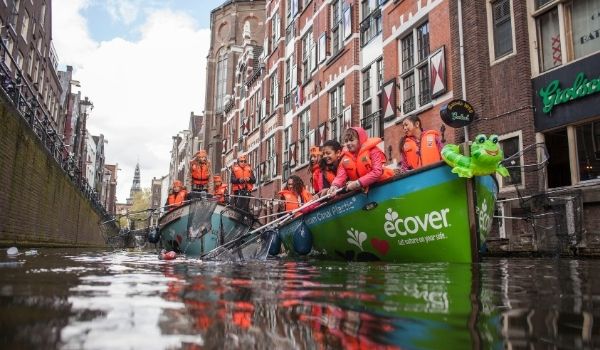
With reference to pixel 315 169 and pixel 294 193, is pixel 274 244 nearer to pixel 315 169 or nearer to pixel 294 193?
pixel 315 169

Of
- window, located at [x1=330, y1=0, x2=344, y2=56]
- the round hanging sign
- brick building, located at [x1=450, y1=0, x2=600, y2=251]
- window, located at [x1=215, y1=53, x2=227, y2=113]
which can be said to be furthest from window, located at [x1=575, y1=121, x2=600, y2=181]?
window, located at [x1=215, y1=53, x2=227, y2=113]

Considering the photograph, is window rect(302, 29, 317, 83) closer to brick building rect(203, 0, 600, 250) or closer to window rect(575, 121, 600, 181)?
brick building rect(203, 0, 600, 250)

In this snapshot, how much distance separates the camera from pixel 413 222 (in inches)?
223

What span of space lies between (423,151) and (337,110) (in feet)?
41.3

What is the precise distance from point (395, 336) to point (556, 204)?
883 cm

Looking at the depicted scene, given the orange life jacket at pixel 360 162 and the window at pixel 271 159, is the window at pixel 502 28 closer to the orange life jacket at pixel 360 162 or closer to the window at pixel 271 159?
the orange life jacket at pixel 360 162

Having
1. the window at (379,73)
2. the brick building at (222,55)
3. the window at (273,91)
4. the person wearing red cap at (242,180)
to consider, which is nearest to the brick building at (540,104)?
the window at (379,73)

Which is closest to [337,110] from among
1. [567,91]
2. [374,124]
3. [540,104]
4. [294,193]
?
[374,124]

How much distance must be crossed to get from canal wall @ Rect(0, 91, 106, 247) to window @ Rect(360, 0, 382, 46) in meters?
11.3

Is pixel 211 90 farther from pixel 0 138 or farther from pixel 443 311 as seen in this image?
pixel 443 311

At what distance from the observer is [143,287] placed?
2.31 metres

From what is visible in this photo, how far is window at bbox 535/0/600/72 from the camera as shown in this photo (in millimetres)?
9844

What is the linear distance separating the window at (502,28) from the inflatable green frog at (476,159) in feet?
23.5

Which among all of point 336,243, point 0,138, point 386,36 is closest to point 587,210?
point 336,243
